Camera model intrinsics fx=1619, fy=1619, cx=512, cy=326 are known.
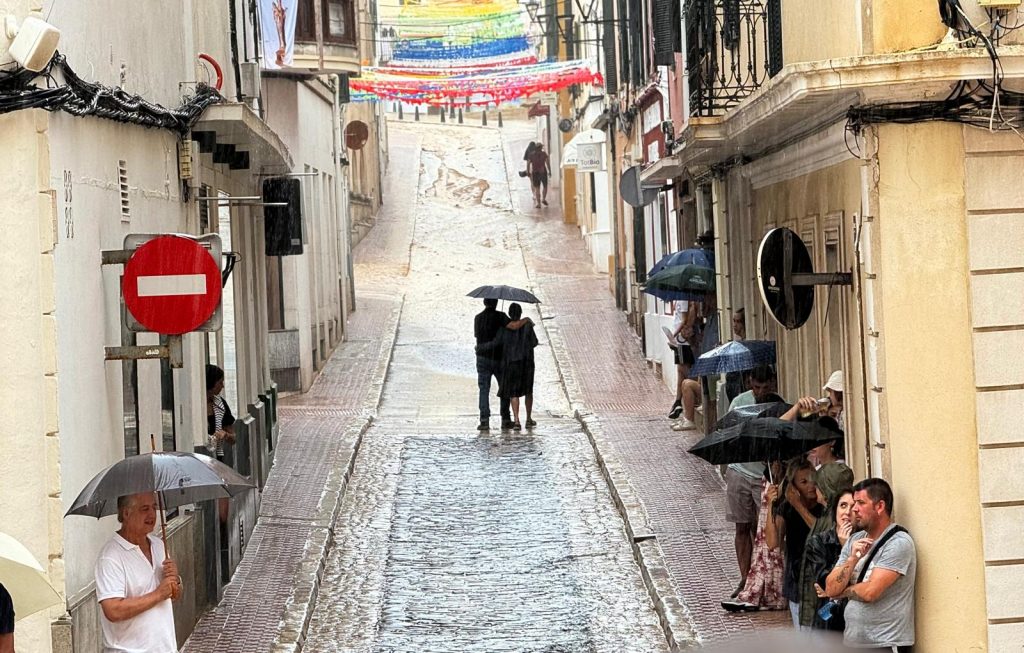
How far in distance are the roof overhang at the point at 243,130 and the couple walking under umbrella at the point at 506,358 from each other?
4.81 meters

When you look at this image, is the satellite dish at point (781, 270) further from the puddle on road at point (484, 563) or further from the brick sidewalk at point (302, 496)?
the brick sidewalk at point (302, 496)

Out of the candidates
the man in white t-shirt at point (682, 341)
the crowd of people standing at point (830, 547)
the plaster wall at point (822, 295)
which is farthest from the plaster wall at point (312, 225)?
the crowd of people standing at point (830, 547)

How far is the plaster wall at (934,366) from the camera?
29.6 feet

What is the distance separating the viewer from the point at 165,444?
36.2ft

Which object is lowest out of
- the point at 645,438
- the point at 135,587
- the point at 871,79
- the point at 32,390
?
the point at 645,438

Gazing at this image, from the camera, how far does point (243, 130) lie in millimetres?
12898

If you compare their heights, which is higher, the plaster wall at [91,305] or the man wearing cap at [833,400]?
the plaster wall at [91,305]

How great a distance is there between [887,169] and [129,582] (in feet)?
15.2

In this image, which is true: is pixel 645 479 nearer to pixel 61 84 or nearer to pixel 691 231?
pixel 691 231

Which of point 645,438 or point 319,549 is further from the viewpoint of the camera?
point 645,438

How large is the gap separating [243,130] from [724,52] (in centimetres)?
486

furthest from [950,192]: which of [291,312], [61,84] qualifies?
[291,312]

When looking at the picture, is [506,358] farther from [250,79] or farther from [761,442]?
[761,442]

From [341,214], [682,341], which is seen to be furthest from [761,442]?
[341,214]
